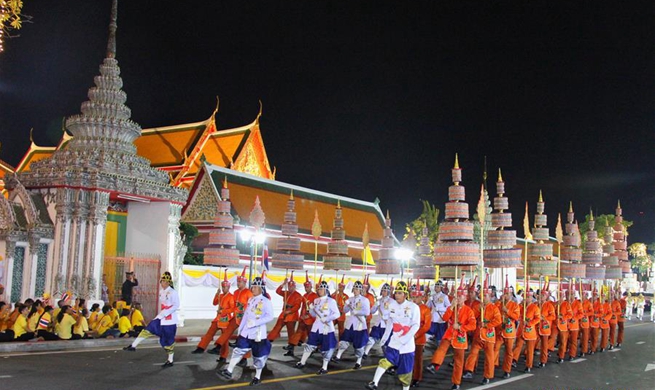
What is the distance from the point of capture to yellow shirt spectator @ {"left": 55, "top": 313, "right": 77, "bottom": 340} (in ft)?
51.1

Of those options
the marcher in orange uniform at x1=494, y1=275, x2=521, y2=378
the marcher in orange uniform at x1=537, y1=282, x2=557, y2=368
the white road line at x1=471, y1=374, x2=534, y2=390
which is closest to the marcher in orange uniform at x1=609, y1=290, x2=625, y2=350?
the marcher in orange uniform at x1=537, y1=282, x2=557, y2=368

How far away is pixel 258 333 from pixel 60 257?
34.2 feet

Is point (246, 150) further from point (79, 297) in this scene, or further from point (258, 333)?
point (258, 333)

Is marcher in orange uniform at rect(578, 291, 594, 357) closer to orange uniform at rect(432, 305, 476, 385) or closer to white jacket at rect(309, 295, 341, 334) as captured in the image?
orange uniform at rect(432, 305, 476, 385)

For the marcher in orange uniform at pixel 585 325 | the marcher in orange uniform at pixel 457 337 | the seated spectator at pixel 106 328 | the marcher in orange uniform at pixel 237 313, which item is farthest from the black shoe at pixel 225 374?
the marcher in orange uniform at pixel 585 325

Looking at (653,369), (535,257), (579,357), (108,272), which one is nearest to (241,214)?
(108,272)

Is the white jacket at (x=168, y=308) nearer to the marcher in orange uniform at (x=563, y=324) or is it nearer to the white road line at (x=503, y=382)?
the white road line at (x=503, y=382)

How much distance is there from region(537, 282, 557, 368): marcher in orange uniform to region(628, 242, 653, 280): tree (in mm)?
47489

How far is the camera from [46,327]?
15523mm

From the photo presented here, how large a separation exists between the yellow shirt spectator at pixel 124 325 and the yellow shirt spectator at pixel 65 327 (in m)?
1.62

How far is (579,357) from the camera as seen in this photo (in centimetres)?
1639

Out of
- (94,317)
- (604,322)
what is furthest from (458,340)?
(94,317)

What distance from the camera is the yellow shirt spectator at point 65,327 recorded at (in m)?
15.6

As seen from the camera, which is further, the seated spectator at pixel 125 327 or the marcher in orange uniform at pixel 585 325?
the seated spectator at pixel 125 327
